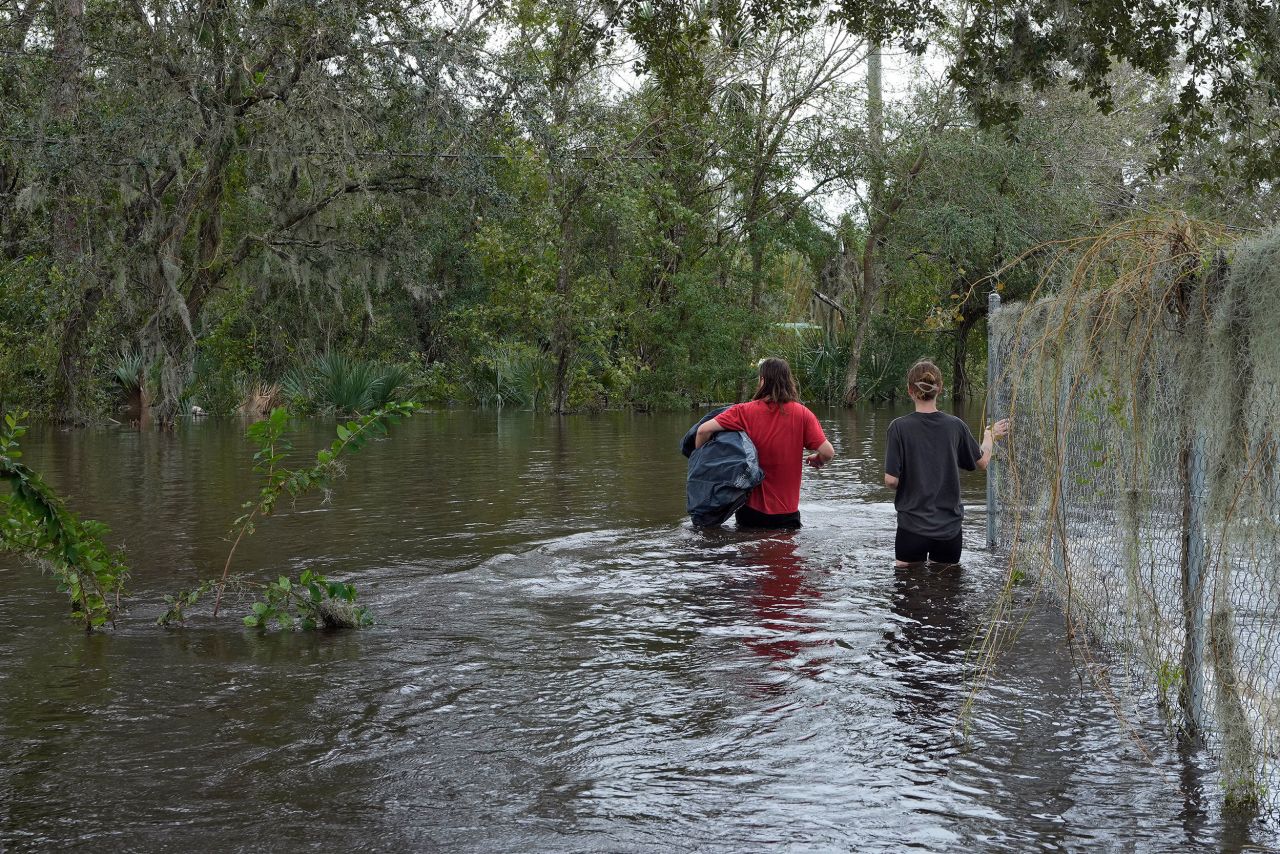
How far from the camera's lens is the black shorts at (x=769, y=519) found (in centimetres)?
1084

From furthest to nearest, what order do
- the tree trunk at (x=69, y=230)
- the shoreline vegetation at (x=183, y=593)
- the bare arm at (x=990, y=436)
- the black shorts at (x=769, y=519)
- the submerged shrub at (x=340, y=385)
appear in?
the submerged shrub at (x=340, y=385), the tree trunk at (x=69, y=230), the black shorts at (x=769, y=519), the bare arm at (x=990, y=436), the shoreline vegetation at (x=183, y=593)

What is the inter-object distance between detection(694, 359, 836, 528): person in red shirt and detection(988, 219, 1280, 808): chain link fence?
4401mm

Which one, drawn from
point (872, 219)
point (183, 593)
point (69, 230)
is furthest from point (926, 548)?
point (872, 219)

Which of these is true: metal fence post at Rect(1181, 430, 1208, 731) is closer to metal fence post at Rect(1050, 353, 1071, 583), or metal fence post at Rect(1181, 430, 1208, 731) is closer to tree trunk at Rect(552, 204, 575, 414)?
metal fence post at Rect(1050, 353, 1071, 583)

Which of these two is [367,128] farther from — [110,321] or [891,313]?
[891,313]

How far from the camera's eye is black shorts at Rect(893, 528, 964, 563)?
872 centimetres

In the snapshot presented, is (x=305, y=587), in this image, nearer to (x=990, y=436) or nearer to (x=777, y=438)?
(x=990, y=436)

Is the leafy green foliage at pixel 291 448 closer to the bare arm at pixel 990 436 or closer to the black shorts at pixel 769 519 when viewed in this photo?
the bare arm at pixel 990 436

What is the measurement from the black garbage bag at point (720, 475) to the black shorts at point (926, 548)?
1.94 metres

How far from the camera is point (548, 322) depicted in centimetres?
3356

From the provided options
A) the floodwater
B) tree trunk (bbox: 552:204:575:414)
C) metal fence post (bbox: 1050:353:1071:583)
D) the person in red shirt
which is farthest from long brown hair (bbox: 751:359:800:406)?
tree trunk (bbox: 552:204:575:414)

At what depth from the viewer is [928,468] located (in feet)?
27.9

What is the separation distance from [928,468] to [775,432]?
7.10 feet

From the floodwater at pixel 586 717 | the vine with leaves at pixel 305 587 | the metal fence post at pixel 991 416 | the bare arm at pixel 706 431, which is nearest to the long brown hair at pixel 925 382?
the metal fence post at pixel 991 416
